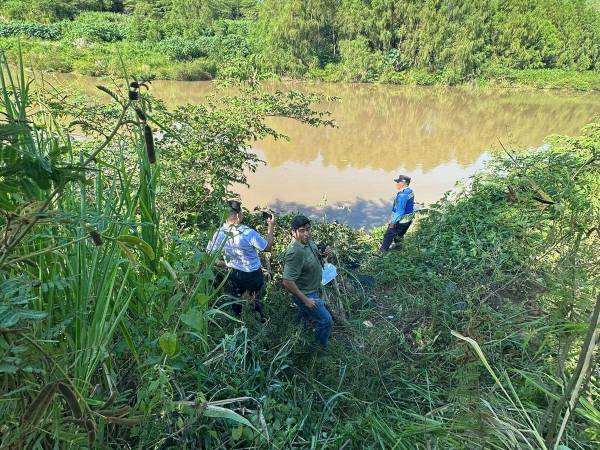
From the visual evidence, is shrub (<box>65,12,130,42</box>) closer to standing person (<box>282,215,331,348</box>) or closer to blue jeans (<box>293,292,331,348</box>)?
standing person (<box>282,215,331,348</box>)

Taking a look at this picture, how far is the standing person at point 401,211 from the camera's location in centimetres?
571

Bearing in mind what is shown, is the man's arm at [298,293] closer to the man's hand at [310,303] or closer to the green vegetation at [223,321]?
the man's hand at [310,303]

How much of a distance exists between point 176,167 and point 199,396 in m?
3.23

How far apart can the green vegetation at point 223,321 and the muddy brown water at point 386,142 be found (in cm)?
190

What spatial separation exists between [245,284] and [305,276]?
1.76 ft

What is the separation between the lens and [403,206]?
5715 mm

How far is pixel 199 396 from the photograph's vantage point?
1.42 m

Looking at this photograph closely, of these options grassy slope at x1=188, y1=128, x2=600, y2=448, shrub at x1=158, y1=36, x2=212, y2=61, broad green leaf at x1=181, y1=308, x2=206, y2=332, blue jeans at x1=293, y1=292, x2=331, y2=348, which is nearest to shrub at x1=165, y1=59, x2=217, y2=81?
shrub at x1=158, y1=36, x2=212, y2=61

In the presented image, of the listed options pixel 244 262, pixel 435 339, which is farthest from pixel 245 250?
pixel 435 339

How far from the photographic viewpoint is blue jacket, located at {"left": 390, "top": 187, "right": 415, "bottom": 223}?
5699 mm

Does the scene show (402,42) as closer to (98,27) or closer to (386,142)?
(386,142)

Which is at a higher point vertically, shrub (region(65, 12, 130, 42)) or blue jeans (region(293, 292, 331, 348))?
shrub (region(65, 12, 130, 42))

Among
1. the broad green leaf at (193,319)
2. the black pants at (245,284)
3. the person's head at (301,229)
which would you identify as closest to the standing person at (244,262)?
the black pants at (245,284)

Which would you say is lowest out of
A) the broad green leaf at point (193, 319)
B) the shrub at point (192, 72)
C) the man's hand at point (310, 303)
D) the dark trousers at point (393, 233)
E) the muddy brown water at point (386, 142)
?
the muddy brown water at point (386, 142)
